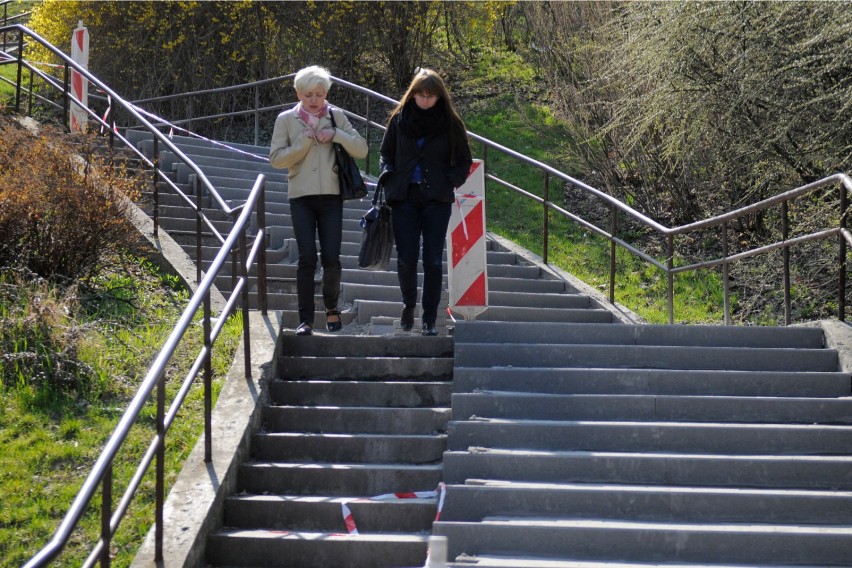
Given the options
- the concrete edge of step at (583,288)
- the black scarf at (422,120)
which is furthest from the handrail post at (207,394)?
the concrete edge of step at (583,288)

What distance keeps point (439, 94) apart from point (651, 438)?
2478mm

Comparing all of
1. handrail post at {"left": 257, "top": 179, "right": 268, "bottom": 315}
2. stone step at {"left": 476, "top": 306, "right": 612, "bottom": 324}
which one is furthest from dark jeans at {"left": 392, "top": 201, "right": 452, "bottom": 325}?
stone step at {"left": 476, "top": 306, "right": 612, "bottom": 324}

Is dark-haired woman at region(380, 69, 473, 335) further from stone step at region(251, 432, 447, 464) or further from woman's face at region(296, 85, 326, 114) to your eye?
stone step at region(251, 432, 447, 464)

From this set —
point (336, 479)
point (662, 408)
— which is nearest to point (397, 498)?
point (336, 479)

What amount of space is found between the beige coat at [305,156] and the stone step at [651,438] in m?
1.97

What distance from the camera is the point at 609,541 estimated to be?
539cm

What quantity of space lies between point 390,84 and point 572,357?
13088 millimetres

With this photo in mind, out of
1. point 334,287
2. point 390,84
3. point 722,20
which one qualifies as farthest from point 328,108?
point 390,84

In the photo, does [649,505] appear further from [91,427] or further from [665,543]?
[91,427]

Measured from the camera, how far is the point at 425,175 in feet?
23.9

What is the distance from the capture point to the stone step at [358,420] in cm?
647

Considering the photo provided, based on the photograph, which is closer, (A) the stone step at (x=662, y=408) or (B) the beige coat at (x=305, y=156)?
(A) the stone step at (x=662, y=408)

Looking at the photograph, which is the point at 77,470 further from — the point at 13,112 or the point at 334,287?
the point at 13,112

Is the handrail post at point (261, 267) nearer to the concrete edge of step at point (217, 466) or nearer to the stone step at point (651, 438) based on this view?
the concrete edge of step at point (217, 466)
